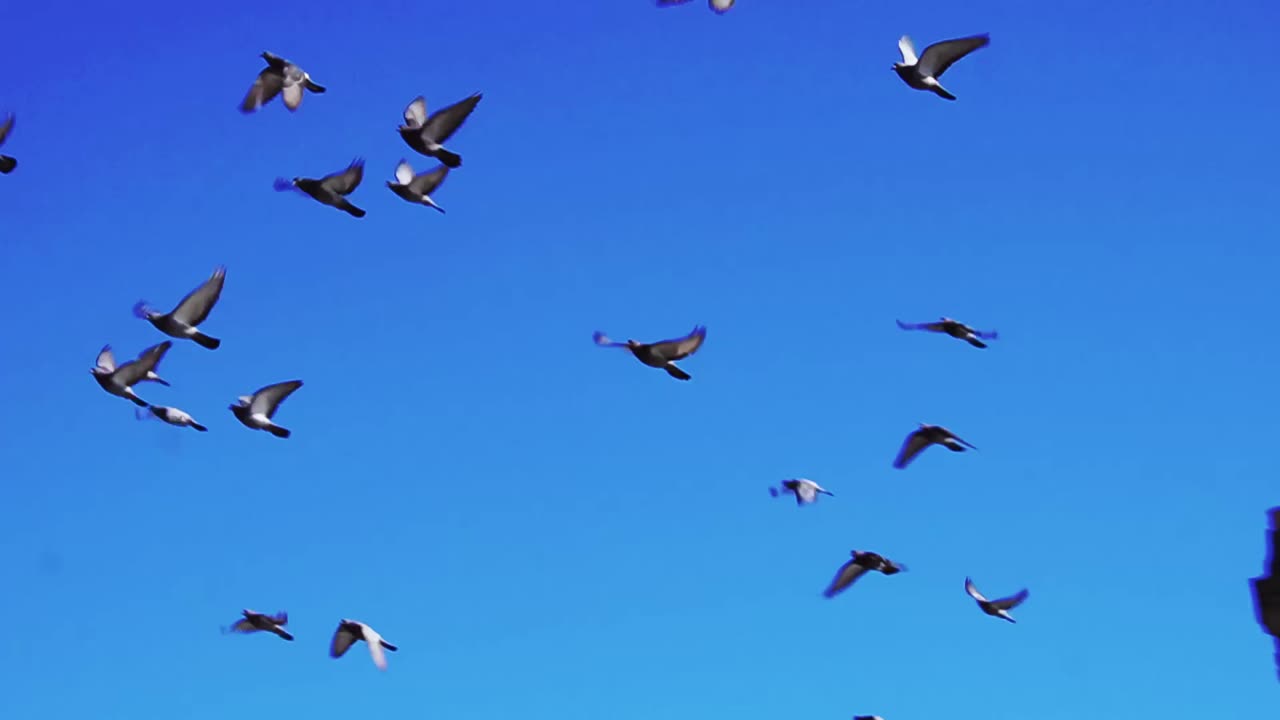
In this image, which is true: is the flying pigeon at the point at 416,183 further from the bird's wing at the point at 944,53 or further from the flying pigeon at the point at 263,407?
the bird's wing at the point at 944,53

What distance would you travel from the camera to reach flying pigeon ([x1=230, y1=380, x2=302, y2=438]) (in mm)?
37812

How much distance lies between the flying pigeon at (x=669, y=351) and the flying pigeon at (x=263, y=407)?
21.4 ft

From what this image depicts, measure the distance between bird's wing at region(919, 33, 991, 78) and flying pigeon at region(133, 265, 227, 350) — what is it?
12.0 meters

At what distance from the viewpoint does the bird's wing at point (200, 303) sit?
3478 centimetres

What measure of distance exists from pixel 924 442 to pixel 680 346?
6.86m

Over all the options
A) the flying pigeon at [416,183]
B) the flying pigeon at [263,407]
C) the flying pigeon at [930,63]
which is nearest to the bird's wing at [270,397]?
the flying pigeon at [263,407]

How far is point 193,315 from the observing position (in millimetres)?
35344

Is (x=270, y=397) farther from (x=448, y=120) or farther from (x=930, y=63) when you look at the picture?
(x=930, y=63)

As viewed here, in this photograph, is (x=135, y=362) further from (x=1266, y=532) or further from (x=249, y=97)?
(x=1266, y=532)

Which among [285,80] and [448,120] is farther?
[285,80]

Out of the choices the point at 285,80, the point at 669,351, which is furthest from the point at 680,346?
the point at 285,80

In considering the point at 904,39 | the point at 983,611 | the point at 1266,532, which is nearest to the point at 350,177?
the point at 904,39

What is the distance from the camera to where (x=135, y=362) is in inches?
1512

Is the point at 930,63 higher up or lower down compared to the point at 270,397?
higher up
